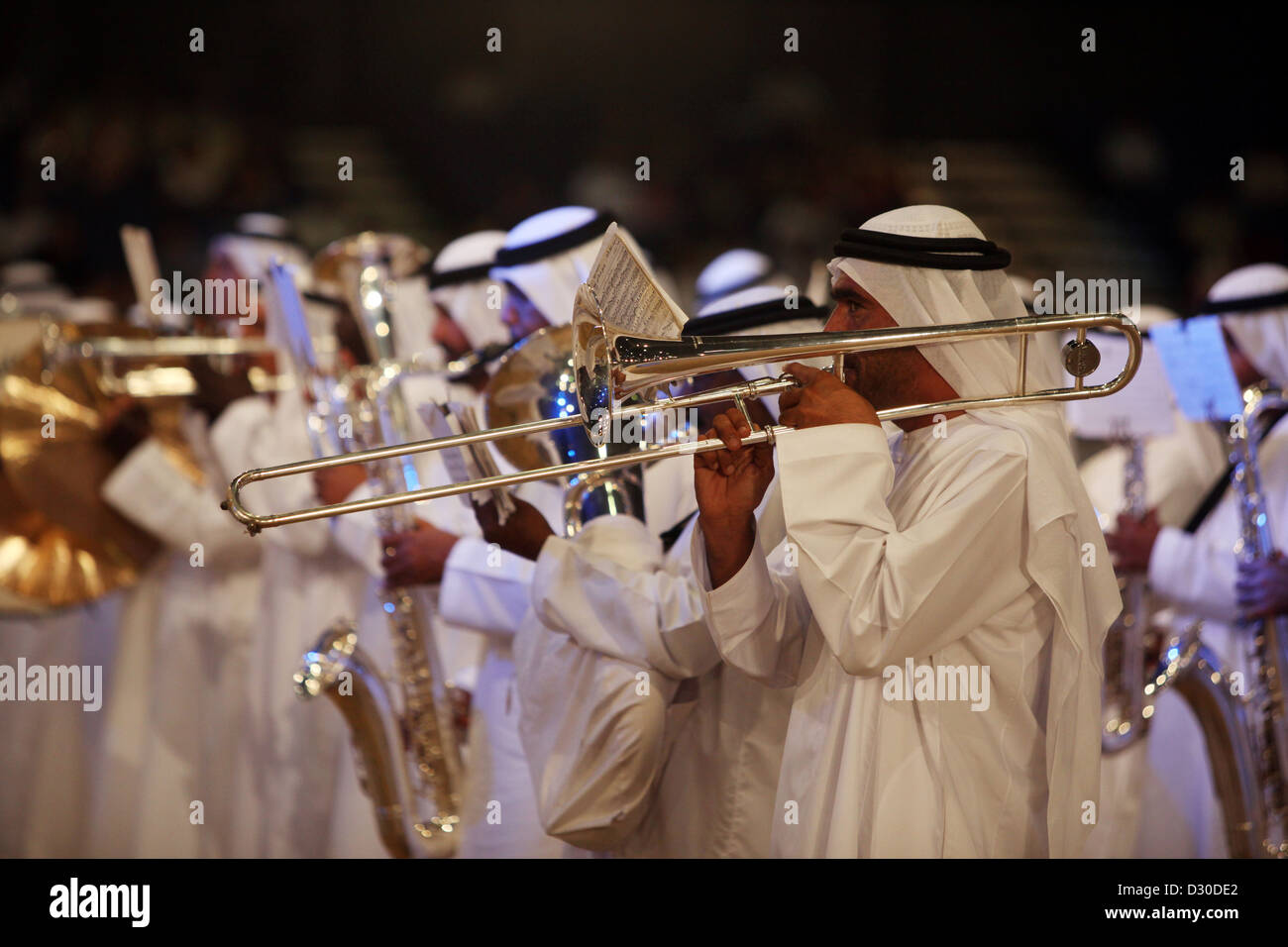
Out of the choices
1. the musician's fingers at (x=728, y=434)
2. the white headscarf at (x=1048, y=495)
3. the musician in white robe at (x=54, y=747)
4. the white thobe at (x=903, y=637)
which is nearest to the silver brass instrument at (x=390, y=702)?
the white thobe at (x=903, y=637)

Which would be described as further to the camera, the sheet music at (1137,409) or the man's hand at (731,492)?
the sheet music at (1137,409)

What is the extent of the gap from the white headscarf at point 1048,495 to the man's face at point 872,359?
1.1 inches

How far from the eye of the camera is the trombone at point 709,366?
7.55 feet

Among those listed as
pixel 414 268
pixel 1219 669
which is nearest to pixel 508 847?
pixel 1219 669

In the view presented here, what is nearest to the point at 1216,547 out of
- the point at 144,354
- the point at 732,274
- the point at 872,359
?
the point at 872,359

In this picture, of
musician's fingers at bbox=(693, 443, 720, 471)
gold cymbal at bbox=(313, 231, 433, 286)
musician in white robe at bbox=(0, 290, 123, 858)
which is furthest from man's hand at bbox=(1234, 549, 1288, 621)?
musician in white robe at bbox=(0, 290, 123, 858)

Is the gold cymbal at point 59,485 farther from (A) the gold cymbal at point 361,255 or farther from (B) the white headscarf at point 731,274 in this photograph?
(B) the white headscarf at point 731,274

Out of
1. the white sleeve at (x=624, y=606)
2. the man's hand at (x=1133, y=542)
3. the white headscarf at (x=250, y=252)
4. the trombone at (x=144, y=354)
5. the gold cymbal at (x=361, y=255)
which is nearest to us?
the white sleeve at (x=624, y=606)

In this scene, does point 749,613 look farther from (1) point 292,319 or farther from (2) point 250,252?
(2) point 250,252

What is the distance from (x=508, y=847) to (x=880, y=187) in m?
7.05

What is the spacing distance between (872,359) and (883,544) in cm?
47

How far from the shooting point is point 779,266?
385 inches

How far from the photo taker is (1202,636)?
4.14 metres
